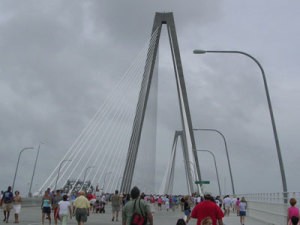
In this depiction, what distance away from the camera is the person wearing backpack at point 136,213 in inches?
307

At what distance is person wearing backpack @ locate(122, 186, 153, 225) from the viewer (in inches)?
307

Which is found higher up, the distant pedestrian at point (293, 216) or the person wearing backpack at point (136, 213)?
the distant pedestrian at point (293, 216)

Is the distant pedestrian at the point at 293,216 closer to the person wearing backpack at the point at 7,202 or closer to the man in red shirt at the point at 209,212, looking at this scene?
the man in red shirt at the point at 209,212

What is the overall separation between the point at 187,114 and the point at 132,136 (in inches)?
438

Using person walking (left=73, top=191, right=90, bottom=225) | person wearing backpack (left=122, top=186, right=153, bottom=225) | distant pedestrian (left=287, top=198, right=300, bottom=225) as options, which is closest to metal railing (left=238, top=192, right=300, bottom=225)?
distant pedestrian (left=287, top=198, right=300, bottom=225)

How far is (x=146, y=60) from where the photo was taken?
34625 mm

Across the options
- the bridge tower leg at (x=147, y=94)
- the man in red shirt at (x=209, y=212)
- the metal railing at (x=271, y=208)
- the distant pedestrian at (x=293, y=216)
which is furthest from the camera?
the bridge tower leg at (x=147, y=94)

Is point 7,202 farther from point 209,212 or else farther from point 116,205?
point 209,212

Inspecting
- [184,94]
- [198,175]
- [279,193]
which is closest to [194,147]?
[198,175]

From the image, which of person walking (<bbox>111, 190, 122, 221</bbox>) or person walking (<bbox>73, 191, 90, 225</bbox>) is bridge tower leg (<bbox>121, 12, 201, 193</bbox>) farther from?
person walking (<bbox>73, 191, 90, 225</bbox>)

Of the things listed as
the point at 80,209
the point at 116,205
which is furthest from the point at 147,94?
the point at 80,209

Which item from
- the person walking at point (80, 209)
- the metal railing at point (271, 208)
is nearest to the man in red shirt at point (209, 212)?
the person walking at point (80, 209)

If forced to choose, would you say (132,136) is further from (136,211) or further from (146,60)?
(136,211)

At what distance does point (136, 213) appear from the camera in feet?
25.8
